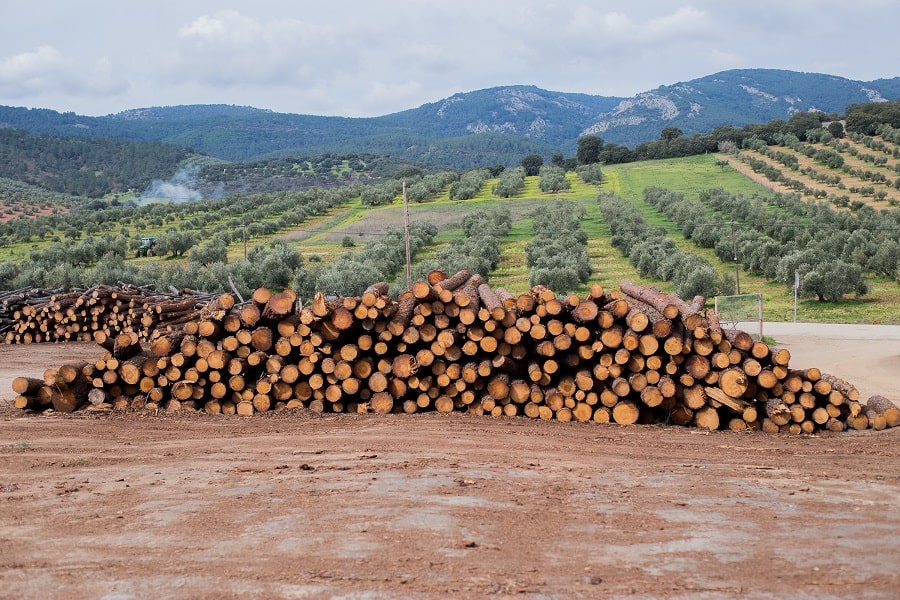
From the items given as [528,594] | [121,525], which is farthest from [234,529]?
[528,594]

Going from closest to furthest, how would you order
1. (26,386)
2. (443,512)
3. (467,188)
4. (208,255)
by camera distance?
(443,512), (26,386), (208,255), (467,188)

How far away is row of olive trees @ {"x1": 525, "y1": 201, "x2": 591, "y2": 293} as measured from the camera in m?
32.3

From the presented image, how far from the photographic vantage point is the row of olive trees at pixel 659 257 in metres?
31.2

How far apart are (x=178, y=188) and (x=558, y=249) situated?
266ft

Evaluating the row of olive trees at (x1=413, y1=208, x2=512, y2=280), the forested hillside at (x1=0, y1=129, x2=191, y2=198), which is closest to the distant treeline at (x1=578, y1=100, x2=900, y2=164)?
the row of olive trees at (x1=413, y1=208, x2=512, y2=280)

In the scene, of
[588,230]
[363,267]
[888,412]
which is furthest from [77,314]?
[588,230]

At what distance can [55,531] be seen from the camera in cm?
560

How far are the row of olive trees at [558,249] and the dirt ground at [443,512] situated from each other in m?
22.5

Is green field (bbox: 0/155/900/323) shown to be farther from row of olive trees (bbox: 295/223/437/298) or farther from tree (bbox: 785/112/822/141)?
tree (bbox: 785/112/822/141)

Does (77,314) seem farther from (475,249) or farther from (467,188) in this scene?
(467,188)

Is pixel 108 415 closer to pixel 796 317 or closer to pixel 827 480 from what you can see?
pixel 827 480

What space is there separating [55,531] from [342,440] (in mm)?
3697

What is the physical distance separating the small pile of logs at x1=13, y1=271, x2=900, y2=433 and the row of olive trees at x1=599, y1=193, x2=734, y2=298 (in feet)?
66.3

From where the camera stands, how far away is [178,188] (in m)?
107
